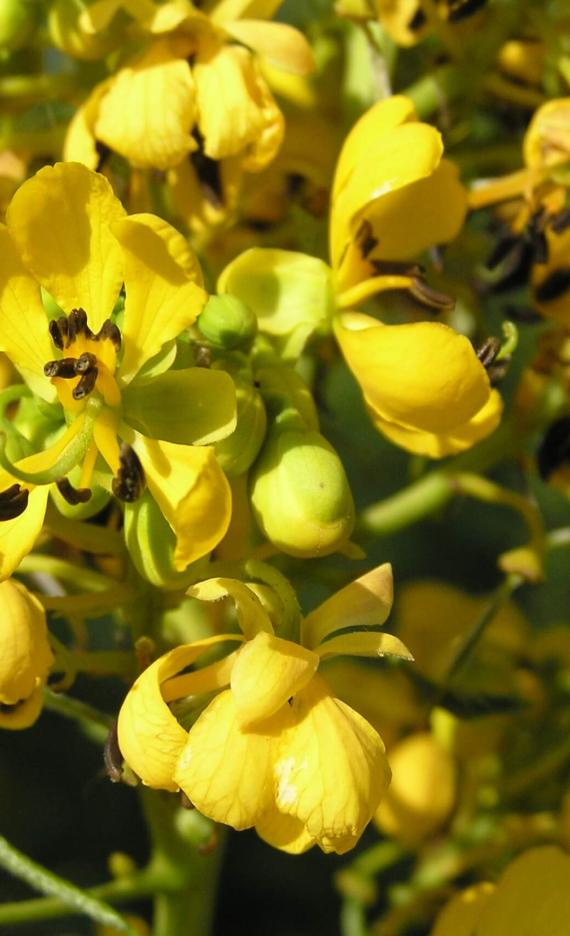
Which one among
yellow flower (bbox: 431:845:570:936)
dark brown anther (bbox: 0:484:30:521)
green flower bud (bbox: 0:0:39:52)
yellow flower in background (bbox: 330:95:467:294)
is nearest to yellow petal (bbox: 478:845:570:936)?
yellow flower (bbox: 431:845:570:936)

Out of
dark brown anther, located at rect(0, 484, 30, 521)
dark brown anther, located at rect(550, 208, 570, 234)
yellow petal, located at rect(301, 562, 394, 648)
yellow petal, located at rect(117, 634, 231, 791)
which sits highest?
dark brown anther, located at rect(0, 484, 30, 521)

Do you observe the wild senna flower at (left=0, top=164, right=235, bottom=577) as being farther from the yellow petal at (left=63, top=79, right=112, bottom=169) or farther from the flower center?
the yellow petal at (left=63, top=79, right=112, bottom=169)

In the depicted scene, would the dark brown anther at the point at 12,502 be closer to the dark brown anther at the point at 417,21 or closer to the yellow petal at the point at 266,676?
the yellow petal at the point at 266,676

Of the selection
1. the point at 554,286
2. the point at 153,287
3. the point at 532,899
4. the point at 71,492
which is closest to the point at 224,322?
the point at 153,287

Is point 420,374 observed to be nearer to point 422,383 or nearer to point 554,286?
point 422,383

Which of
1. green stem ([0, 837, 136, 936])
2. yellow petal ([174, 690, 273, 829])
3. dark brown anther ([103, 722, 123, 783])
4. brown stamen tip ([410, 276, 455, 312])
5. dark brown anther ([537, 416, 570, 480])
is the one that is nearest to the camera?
yellow petal ([174, 690, 273, 829])

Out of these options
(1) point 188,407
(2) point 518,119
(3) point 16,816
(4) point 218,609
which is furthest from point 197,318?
(3) point 16,816

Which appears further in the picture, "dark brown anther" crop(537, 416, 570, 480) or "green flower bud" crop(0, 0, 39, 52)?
"dark brown anther" crop(537, 416, 570, 480)
